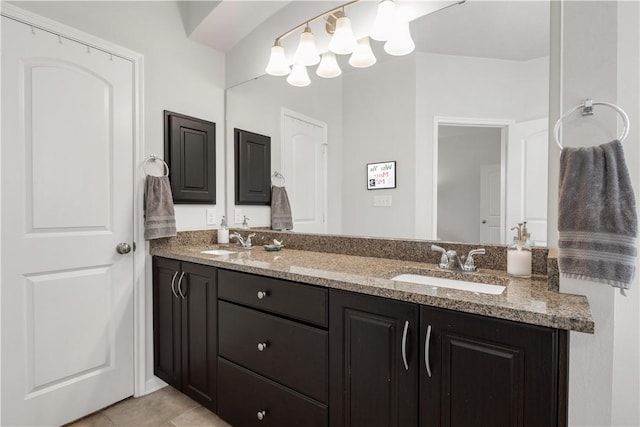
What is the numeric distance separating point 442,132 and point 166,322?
1896 millimetres

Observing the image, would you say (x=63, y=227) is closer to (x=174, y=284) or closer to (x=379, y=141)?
(x=174, y=284)

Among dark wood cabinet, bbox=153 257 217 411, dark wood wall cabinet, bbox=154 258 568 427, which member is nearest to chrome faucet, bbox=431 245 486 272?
dark wood wall cabinet, bbox=154 258 568 427

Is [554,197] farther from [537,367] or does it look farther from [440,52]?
[440,52]

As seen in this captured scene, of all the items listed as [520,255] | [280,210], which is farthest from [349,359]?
[280,210]

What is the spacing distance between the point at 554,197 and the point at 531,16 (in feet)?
2.43

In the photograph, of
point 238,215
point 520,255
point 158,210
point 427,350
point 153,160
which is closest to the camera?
point 427,350

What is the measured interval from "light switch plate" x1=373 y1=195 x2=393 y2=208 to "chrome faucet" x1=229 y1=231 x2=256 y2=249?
0.93 meters

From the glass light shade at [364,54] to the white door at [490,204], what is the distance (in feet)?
2.71

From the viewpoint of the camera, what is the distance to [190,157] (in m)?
2.16

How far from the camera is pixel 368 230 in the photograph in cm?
175

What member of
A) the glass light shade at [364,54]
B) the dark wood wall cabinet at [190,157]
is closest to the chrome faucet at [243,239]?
the dark wood wall cabinet at [190,157]

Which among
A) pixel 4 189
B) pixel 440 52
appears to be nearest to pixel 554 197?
pixel 440 52

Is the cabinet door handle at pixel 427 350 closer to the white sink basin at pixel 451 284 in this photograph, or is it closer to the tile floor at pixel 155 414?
the white sink basin at pixel 451 284

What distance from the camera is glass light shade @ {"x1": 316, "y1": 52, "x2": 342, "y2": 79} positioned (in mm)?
1842
